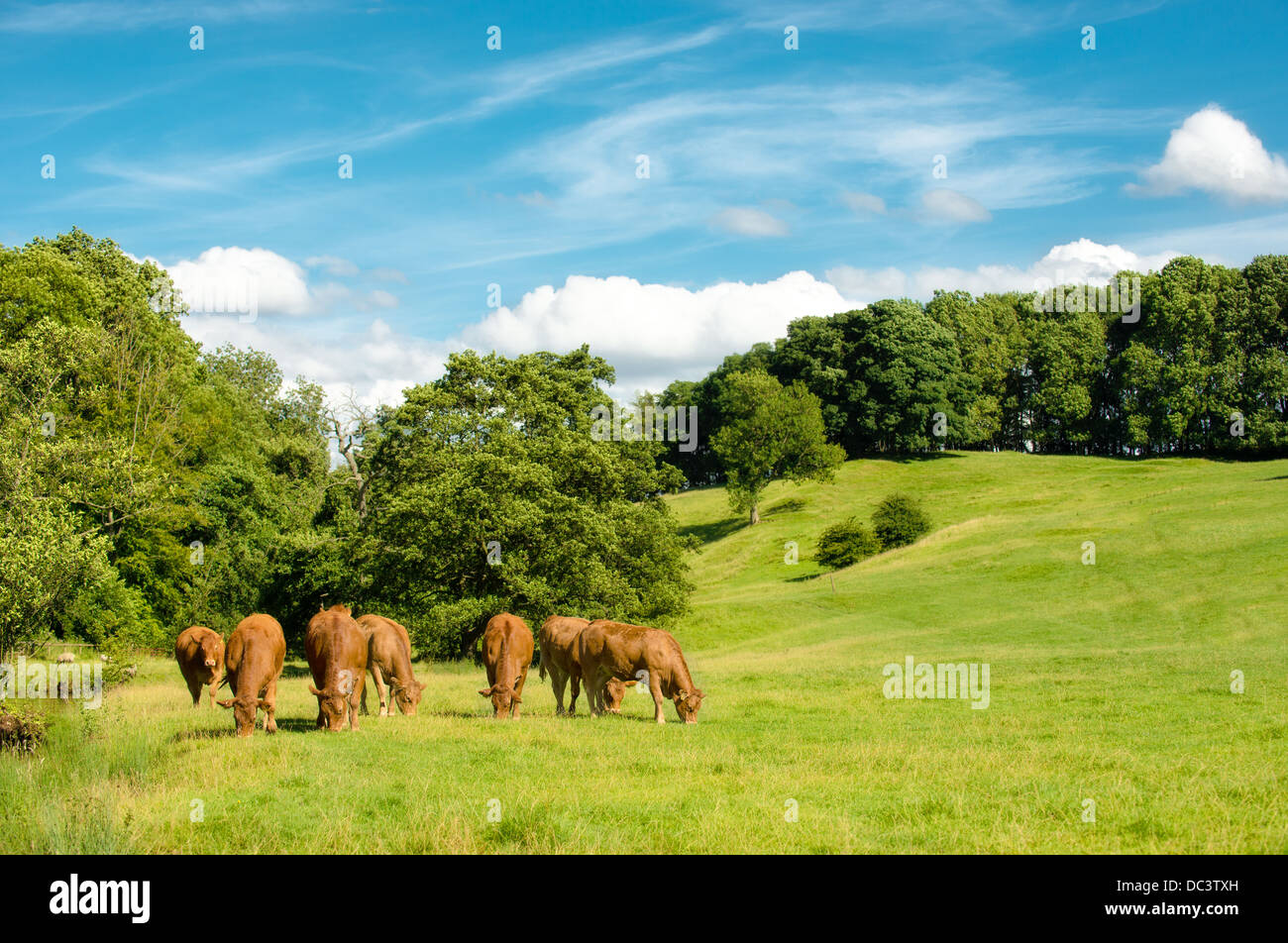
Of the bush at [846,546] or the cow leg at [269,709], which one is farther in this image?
the bush at [846,546]

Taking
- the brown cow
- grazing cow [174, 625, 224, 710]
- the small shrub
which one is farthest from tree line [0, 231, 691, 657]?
the brown cow

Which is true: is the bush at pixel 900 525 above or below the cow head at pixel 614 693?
above

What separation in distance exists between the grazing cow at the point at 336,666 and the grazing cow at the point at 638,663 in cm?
470

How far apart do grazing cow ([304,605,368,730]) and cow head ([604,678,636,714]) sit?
507 centimetres

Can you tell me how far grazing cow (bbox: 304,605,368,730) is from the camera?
58.4 ft

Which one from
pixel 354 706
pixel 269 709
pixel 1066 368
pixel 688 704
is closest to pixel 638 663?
pixel 688 704

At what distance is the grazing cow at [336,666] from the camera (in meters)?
17.8

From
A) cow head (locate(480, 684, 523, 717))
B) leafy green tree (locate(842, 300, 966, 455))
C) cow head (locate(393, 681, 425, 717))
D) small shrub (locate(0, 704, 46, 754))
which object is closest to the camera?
small shrub (locate(0, 704, 46, 754))

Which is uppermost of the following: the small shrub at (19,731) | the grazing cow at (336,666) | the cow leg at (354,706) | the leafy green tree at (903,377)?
the leafy green tree at (903,377)

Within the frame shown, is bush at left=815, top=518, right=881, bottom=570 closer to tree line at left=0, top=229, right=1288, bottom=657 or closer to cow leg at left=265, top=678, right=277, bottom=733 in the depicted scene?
tree line at left=0, top=229, right=1288, bottom=657

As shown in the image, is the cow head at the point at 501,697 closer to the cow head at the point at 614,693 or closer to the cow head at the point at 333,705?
the cow head at the point at 614,693

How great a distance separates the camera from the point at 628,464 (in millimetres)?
43406

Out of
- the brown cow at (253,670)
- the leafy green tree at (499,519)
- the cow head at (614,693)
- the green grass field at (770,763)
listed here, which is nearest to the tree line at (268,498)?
the leafy green tree at (499,519)
